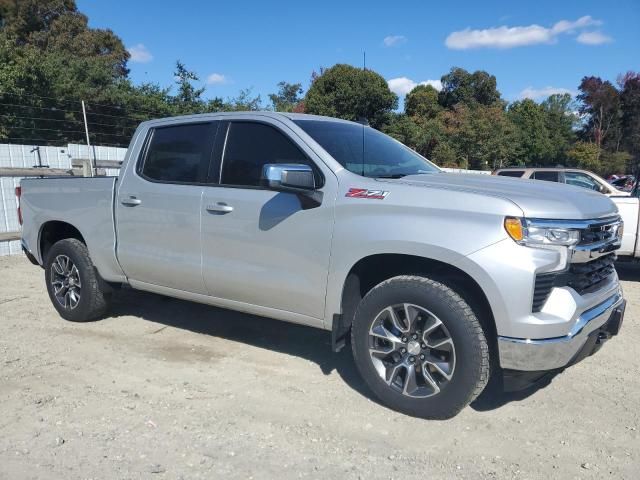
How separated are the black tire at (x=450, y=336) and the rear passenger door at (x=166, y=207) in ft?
4.98

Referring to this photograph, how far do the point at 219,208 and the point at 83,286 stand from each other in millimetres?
2042

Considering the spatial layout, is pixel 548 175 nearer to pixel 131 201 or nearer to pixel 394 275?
pixel 394 275

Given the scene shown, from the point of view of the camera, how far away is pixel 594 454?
306cm

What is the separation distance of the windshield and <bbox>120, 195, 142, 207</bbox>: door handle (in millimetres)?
1617

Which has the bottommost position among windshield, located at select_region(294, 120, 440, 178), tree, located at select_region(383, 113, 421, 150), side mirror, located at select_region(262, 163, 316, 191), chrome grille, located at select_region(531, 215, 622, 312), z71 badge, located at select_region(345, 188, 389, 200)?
chrome grille, located at select_region(531, 215, 622, 312)

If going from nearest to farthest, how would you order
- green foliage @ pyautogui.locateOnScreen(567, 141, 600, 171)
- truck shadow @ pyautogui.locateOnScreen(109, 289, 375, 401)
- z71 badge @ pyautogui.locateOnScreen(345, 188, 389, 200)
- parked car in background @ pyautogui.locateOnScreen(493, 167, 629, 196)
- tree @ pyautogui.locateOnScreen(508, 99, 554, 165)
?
1. z71 badge @ pyautogui.locateOnScreen(345, 188, 389, 200)
2. truck shadow @ pyautogui.locateOnScreen(109, 289, 375, 401)
3. parked car in background @ pyautogui.locateOnScreen(493, 167, 629, 196)
4. green foliage @ pyautogui.locateOnScreen(567, 141, 600, 171)
5. tree @ pyautogui.locateOnScreen(508, 99, 554, 165)

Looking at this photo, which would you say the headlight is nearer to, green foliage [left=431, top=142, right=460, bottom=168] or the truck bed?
the truck bed

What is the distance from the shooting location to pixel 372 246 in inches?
135

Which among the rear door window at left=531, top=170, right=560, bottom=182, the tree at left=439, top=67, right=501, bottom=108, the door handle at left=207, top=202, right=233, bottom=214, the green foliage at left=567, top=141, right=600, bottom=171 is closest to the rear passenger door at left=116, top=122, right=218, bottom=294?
the door handle at left=207, top=202, right=233, bottom=214

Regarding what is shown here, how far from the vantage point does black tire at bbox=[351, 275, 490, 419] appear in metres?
3.15

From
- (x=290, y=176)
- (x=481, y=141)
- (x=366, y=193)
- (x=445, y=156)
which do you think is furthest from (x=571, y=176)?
(x=481, y=141)

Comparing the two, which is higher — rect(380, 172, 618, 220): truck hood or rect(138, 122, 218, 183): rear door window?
rect(138, 122, 218, 183): rear door window

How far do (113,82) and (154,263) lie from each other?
779 inches

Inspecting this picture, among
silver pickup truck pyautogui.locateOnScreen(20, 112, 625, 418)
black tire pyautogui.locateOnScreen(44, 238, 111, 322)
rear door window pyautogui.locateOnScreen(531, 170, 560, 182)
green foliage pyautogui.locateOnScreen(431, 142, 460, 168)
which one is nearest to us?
silver pickup truck pyautogui.locateOnScreen(20, 112, 625, 418)
